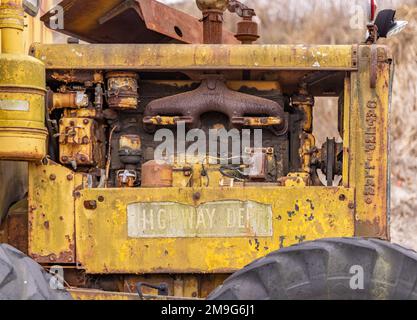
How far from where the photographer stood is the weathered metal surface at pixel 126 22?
682 centimetres

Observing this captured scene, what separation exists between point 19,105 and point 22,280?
148 centimetres

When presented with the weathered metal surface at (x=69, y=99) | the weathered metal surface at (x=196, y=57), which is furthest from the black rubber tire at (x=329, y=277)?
the weathered metal surface at (x=69, y=99)

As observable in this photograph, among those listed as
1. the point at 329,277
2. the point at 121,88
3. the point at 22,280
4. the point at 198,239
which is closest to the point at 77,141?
the point at 121,88

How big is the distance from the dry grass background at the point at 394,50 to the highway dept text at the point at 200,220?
1297 centimetres

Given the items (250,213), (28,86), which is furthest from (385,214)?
(28,86)

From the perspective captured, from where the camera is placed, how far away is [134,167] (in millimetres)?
6484

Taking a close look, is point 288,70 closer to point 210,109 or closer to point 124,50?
point 210,109

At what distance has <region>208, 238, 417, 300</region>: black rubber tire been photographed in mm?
4695

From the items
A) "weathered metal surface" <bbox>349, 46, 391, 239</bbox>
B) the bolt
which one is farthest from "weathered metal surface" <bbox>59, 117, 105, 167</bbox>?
"weathered metal surface" <bbox>349, 46, 391, 239</bbox>

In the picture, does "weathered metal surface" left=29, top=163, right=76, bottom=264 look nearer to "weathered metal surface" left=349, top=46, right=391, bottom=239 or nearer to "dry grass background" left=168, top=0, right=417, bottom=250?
"weathered metal surface" left=349, top=46, right=391, bottom=239

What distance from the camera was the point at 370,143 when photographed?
6230mm

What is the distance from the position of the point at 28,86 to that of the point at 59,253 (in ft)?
3.38

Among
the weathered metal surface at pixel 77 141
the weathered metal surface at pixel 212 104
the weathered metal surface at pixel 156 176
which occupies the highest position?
the weathered metal surface at pixel 212 104

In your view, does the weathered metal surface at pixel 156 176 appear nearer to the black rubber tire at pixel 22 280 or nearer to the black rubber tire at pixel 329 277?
the black rubber tire at pixel 22 280
